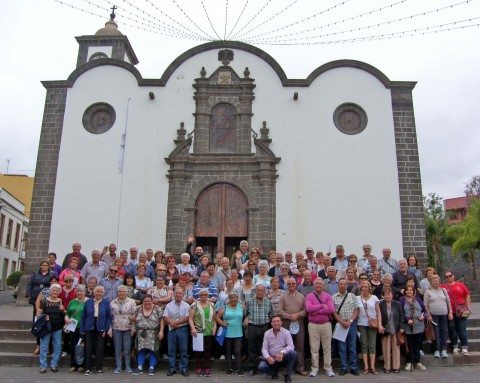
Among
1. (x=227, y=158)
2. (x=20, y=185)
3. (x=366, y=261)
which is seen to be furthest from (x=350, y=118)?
(x=20, y=185)

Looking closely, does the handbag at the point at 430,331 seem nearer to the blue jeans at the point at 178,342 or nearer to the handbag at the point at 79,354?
the blue jeans at the point at 178,342

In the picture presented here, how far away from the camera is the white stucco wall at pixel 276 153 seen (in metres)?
13.3

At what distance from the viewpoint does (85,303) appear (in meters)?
7.55

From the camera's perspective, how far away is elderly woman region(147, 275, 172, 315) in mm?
7746

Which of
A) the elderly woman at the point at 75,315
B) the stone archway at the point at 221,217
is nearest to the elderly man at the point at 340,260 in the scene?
the stone archway at the point at 221,217

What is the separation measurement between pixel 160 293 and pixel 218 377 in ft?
5.14

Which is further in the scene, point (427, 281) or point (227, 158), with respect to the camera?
point (227, 158)

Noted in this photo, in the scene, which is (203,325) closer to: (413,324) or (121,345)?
(121,345)

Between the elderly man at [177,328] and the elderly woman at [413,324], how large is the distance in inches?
130

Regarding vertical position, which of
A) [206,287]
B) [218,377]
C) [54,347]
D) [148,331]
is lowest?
[218,377]

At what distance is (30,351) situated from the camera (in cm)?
839

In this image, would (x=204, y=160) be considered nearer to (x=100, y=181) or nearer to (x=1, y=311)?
(x=100, y=181)

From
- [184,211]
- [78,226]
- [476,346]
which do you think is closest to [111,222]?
[78,226]

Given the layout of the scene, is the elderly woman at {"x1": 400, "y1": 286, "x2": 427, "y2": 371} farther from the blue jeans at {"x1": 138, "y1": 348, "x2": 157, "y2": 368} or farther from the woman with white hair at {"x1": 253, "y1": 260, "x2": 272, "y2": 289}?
the blue jeans at {"x1": 138, "y1": 348, "x2": 157, "y2": 368}
